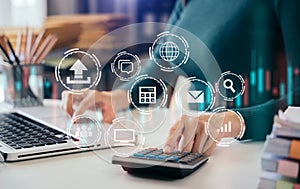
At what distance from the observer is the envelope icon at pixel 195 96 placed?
606 mm

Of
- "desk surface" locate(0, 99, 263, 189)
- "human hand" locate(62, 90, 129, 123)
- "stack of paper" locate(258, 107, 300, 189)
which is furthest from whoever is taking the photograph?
"human hand" locate(62, 90, 129, 123)

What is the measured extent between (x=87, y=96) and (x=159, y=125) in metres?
0.16

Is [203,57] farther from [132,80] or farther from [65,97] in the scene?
[65,97]

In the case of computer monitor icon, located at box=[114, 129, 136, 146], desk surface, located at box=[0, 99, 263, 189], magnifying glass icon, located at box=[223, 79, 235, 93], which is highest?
magnifying glass icon, located at box=[223, 79, 235, 93]

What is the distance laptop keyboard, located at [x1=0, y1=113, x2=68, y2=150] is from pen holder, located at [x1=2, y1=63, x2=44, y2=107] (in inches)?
6.8

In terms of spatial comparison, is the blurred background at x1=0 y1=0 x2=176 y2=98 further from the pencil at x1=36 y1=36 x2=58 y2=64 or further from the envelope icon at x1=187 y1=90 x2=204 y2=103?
the envelope icon at x1=187 y1=90 x2=204 y2=103

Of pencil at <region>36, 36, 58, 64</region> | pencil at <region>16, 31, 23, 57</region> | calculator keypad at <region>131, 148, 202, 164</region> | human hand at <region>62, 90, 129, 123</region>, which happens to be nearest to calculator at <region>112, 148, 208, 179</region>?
calculator keypad at <region>131, 148, 202, 164</region>

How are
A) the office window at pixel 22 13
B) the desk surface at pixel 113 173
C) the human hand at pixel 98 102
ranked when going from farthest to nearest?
the office window at pixel 22 13 < the human hand at pixel 98 102 < the desk surface at pixel 113 173

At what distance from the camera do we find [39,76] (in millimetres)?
1013

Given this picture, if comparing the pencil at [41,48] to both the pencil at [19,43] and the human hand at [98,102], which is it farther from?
the human hand at [98,102]

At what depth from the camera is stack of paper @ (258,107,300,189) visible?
16.7 inches

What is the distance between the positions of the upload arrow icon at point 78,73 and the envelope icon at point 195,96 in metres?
0.17

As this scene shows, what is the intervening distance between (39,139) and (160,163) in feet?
0.89

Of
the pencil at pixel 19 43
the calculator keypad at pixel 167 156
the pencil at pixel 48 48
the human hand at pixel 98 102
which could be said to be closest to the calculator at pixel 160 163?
the calculator keypad at pixel 167 156
